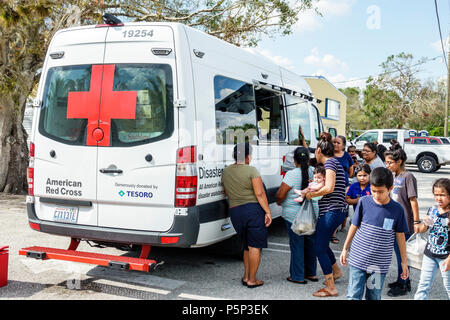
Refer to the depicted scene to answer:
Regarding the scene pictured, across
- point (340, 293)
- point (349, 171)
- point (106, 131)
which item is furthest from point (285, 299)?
point (349, 171)

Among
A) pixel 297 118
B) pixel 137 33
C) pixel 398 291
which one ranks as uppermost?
pixel 137 33

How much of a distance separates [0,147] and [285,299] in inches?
356

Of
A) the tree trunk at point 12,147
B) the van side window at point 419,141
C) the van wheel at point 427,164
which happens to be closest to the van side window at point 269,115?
the tree trunk at point 12,147

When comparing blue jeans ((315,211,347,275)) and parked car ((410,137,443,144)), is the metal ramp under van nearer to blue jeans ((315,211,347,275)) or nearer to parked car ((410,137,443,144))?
blue jeans ((315,211,347,275))

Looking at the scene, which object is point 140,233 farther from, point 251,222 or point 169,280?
point 251,222

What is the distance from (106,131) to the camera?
439cm

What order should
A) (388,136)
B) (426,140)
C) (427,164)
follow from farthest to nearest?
1. (388,136)
2. (426,140)
3. (427,164)

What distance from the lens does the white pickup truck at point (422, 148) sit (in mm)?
20641

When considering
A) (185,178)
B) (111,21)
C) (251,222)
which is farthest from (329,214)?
(111,21)

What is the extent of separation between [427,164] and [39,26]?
1861 centimetres

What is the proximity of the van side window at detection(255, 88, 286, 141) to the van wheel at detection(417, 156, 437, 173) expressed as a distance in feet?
55.1

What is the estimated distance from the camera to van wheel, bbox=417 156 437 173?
68.2 ft

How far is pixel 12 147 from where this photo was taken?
1059 cm
